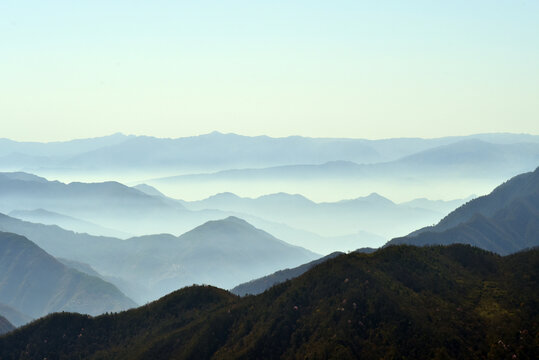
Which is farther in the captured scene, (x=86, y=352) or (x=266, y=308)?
(x=86, y=352)

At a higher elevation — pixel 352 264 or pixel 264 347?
pixel 352 264

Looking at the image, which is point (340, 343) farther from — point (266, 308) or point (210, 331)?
point (210, 331)

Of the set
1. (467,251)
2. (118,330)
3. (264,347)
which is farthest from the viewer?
(118,330)

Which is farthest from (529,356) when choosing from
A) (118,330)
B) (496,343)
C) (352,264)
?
(118,330)

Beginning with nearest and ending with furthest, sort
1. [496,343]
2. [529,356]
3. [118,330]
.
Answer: [529,356] → [496,343] → [118,330]

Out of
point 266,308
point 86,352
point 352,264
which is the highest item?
point 352,264

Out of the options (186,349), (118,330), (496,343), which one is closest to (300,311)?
(186,349)

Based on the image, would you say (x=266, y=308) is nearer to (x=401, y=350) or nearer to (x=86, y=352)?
(x=401, y=350)
